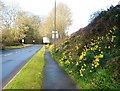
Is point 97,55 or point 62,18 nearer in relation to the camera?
point 97,55

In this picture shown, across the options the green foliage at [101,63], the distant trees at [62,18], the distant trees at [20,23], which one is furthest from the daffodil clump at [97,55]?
the distant trees at [62,18]

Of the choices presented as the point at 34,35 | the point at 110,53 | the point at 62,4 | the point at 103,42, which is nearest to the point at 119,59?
the point at 110,53

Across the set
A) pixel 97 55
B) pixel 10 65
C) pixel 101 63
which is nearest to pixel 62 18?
pixel 10 65

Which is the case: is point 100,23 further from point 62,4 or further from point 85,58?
point 62,4

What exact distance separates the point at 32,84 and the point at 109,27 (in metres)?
5.96

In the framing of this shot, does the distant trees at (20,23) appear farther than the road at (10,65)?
Yes

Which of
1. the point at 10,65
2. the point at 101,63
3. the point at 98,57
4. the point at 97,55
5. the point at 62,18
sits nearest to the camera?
the point at 101,63

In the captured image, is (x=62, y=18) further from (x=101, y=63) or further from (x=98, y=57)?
(x=101, y=63)

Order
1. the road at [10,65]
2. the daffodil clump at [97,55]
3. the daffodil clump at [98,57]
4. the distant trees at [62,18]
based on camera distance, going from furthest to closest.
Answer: the distant trees at [62,18], the road at [10,65], the daffodil clump at [97,55], the daffodil clump at [98,57]

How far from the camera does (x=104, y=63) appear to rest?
11.5m

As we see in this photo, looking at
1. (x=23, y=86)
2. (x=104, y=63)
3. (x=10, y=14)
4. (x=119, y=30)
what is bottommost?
(x=23, y=86)

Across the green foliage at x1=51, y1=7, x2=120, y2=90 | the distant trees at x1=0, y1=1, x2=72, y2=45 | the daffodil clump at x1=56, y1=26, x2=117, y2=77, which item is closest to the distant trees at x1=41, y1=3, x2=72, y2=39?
the distant trees at x1=0, y1=1, x2=72, y2=45

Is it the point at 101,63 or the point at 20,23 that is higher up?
the point at 20,23

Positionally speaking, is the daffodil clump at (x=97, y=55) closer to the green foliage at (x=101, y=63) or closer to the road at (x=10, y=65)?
the green foliage at (x=101, y=63)
